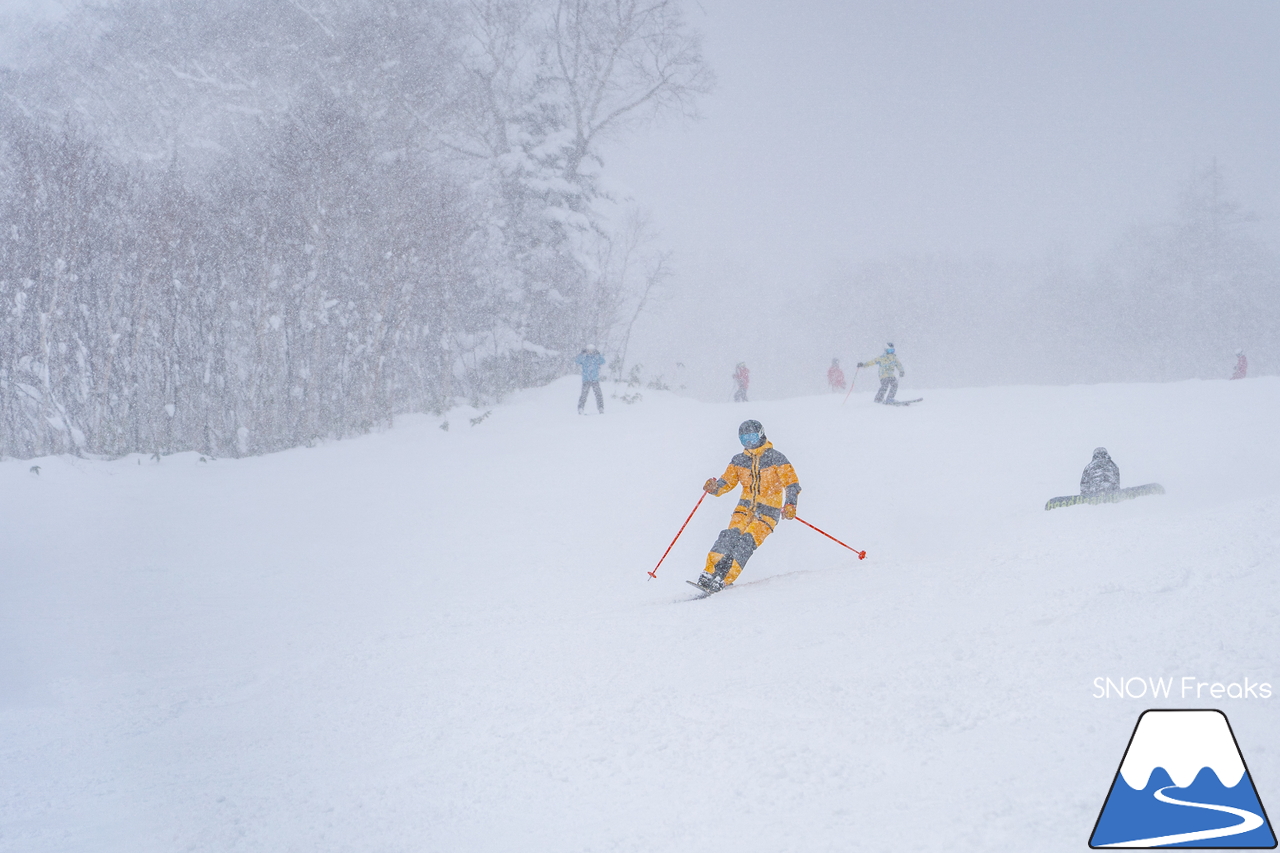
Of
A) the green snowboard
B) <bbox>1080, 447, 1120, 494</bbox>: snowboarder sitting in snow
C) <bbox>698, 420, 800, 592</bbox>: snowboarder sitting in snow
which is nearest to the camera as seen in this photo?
<bbox>698, 420, 800, 592</bbox>: snowboarder sitting in snow

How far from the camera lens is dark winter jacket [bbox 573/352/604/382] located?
52.0 feet

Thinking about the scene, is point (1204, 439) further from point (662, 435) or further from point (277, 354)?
point (277, 354)

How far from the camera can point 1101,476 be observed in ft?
25.0

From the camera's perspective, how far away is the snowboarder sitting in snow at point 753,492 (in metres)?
6.61

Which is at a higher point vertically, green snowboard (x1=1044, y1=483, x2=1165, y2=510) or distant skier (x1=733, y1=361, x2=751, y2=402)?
Answer: distant skier (x1=733, y1=361, x2=751, y2=402)

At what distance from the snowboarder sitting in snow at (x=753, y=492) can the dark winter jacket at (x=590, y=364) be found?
9.20 meters

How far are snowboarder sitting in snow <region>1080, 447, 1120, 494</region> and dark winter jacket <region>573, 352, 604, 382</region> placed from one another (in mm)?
9938

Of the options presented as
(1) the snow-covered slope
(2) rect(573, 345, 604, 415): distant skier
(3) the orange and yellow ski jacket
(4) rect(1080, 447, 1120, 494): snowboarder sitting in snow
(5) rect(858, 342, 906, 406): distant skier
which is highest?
(5) rect(858, 342, 906, 406): distant skier

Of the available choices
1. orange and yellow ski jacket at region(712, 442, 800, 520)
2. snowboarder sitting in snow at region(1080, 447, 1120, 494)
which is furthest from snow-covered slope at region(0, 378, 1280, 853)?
orange and yellow ski jacket at region(712, 442, 800, 520)

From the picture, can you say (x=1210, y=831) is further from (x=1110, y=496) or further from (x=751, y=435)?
(x=1110, y=496)

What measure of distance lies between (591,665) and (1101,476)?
599 cm

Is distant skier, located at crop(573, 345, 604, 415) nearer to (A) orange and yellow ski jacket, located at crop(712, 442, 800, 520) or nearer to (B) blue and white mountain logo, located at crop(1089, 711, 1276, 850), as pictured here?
(A) orange and yellow ski jacket, located at crop(712, 442, 800, 520)

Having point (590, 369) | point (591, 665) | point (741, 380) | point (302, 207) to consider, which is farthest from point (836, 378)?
point (591, 665)

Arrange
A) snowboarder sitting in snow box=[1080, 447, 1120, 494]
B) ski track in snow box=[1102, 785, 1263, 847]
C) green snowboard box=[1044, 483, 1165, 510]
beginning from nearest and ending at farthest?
1. ski track in snow box=[1102, 785, 1263, 847]
2. green snowboard box=[1044, 483, 1165, 510]
3. snowboarder sitting in snow box=[1080, 447, 1120, 494]
